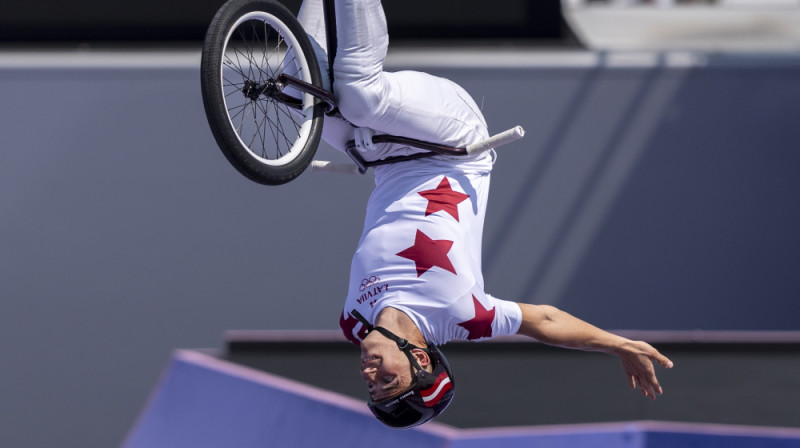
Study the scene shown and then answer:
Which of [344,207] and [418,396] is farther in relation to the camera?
[344,207]

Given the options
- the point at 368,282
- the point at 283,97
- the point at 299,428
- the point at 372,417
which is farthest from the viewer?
the point at 299,428

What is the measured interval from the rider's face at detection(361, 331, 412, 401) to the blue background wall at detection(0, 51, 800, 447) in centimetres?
411

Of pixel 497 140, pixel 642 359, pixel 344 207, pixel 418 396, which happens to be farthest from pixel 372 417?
pixel 344 207

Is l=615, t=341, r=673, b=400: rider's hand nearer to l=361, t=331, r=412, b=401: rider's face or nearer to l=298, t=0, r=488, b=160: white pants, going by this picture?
l=361, t=331, r=412, b=401: rider's face

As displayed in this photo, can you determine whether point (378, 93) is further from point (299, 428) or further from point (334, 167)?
point (299, 428)

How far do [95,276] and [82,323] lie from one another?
1.29ft

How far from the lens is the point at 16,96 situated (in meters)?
7.87

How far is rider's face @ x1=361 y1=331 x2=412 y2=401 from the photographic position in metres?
3.72

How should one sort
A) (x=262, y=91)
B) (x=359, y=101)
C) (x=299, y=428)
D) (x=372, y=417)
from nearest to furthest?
1. (x=262, y=91)
2. (x=359, y=101)
3. (x=372, y=417)
4. (x=299, y=428)

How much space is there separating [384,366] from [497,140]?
35.7 inches

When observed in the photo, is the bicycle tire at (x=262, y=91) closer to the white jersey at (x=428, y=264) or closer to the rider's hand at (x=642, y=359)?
the white jersey at (x=428, y=264)

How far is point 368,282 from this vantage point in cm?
390

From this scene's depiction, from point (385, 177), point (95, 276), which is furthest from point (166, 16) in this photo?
point (385, 177)

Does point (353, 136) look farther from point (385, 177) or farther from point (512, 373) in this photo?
point (512, 373)
